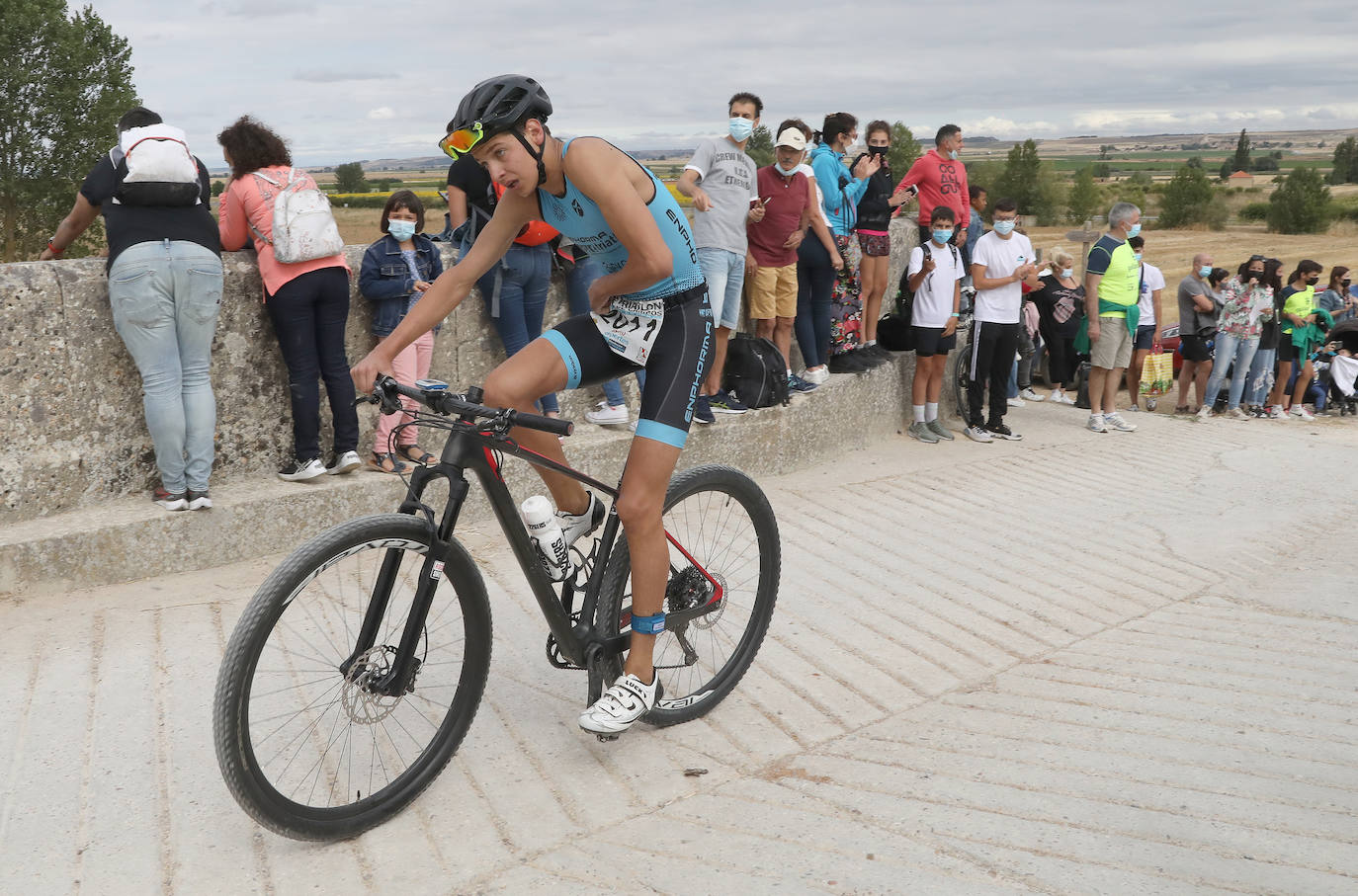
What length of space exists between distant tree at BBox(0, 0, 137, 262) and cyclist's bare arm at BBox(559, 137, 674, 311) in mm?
64243

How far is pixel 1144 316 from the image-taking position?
11789 millimetres

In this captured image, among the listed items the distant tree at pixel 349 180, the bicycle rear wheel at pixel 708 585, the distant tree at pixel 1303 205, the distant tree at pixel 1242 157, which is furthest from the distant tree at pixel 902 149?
the bicycle rear wheel at pixel 708 585

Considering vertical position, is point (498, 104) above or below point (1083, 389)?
above

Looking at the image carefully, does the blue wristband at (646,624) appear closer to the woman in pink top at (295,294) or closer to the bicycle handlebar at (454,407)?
the bicycle handlebar at (454,407)

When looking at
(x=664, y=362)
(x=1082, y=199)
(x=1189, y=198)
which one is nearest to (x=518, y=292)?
(x=664, y=362)

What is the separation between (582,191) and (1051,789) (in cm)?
246

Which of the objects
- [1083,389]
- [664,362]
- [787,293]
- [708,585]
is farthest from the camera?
[1083,389]

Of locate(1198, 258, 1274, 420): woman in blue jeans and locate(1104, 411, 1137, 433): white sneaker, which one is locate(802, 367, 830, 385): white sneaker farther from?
locate(1198, 258, 1274, 420): woman in blue jeans

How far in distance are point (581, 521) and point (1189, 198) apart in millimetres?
66756

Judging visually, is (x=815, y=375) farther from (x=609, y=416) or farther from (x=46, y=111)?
(x=46, y=111)

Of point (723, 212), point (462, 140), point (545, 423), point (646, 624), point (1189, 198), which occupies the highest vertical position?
point (1189, 198)

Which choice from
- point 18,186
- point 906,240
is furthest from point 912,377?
point 18,186

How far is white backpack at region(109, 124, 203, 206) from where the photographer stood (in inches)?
202

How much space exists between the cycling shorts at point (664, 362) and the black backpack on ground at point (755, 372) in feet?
13.5
